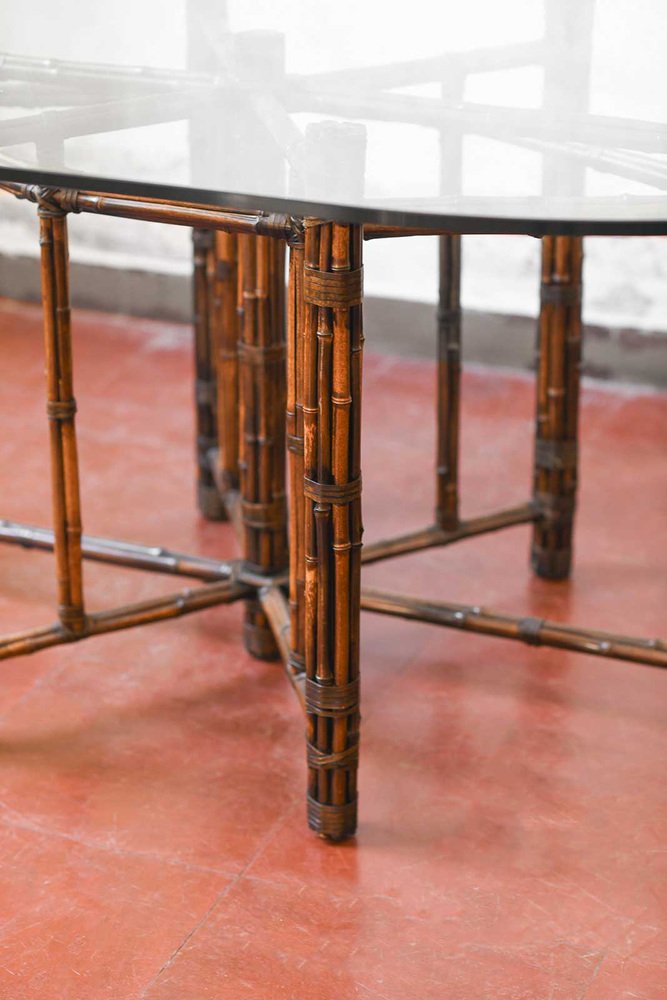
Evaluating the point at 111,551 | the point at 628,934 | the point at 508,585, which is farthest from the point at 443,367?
the point at 628,934

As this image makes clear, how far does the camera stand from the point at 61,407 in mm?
2396

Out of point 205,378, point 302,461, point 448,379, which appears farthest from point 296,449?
point 205,378

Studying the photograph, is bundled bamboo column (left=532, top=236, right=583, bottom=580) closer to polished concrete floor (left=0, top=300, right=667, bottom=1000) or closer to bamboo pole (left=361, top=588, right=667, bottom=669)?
polished concrete floor (left=0, top=300, right=667, bottom=1000)

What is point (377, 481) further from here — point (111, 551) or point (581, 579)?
point (111, 551)

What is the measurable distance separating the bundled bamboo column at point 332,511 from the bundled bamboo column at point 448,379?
0.77m

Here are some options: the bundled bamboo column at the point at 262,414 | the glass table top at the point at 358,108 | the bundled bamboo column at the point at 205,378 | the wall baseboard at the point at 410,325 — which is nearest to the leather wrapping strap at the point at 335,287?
the glass table top at the point at 358,108

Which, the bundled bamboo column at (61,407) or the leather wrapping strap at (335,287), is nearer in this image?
the leather wrapping strap at (335,287)

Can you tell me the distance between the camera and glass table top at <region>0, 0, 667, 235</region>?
185cm

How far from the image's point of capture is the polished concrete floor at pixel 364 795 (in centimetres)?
204

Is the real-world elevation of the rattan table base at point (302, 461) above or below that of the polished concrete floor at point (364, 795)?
above

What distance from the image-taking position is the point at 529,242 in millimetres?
4430

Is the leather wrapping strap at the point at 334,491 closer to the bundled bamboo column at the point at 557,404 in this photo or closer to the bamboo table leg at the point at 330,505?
the bamboo table leg at the point at 330,505

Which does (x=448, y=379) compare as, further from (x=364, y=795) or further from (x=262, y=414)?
(x=364, y=795)

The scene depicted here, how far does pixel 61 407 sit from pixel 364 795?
2.59 ft
